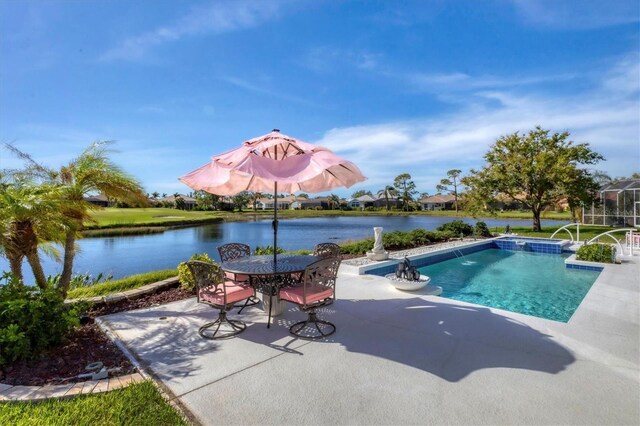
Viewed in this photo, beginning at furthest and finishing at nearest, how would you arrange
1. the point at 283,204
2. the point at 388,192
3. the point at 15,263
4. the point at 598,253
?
1. the point at 283,204
2. the point at 388,192
3. the point at 598,253
4. the point at 15,263

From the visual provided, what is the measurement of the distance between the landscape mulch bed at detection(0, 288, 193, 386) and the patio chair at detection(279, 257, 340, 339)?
67.1 inches

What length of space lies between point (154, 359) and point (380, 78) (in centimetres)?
1091

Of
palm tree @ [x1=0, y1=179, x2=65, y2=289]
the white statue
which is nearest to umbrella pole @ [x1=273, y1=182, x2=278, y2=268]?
palm tree @ [x1=0, y1=179, x2=65, y2=289]

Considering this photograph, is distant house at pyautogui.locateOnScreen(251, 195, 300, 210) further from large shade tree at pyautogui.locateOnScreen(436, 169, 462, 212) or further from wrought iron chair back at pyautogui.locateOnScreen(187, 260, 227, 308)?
wrought iron chair back at pyautogui.locateOnScreen(187, 260, 227, 308)

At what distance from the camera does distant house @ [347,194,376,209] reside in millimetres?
82812

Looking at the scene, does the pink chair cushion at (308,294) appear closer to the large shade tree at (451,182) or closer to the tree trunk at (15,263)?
the tree trunk at (15,263)

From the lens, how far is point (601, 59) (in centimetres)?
793

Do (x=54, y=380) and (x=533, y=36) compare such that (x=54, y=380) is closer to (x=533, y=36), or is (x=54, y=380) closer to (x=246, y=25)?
(x=246, y=25)

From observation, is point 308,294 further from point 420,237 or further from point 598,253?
point 420,237

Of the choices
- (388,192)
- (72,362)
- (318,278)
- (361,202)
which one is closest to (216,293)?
(318,278)

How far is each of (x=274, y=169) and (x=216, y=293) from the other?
1.63 meters

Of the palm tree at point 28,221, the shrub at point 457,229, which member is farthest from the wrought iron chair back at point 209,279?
the shrub at point 457,229

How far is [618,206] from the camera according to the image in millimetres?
18234

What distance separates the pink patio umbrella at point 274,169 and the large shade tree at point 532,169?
17.6 metres
